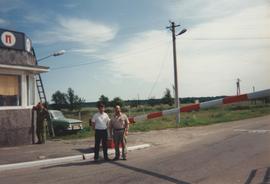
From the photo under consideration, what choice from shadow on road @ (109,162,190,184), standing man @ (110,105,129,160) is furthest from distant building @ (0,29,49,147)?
shadow on road @ (109,162,190,184)

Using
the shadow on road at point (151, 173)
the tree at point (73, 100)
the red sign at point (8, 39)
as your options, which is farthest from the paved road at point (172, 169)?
the tree at point (73, 100)

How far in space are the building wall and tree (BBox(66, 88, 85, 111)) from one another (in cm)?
6907

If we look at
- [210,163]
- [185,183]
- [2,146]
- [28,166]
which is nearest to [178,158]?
[210,163]

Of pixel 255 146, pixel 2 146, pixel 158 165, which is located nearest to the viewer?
pixel 158 165

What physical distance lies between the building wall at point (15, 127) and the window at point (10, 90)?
0.45m

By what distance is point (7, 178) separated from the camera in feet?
32.0

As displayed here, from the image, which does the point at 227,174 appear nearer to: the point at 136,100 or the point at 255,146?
the point at 255,146

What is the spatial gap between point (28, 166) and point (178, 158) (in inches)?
174

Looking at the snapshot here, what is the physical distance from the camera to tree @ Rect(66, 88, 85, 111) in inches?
3376

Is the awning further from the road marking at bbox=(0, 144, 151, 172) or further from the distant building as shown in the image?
the road marking at bbox=(0, 144, 151, 172)

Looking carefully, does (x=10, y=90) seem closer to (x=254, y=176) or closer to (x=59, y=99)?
(x=254, y=176)

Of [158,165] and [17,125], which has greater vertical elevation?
[17,125]

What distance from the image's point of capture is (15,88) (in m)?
16.6

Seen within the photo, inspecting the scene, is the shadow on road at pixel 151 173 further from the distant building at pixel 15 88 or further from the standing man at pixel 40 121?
the standing man at pixel 40 121
